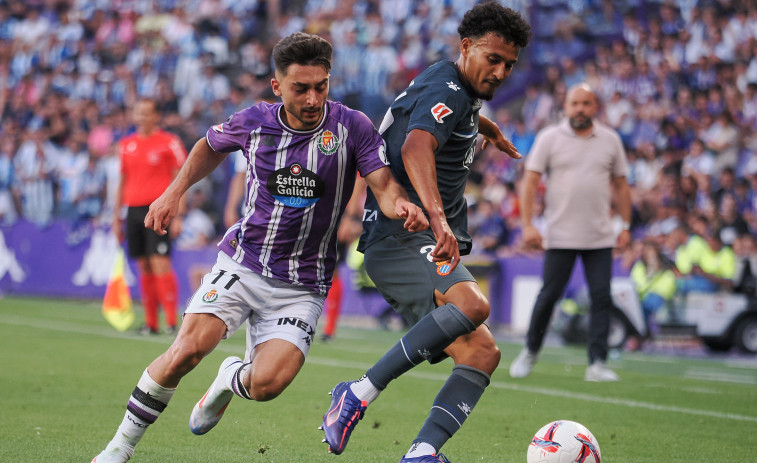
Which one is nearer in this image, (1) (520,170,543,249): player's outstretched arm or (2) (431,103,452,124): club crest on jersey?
(2) (431,103,452,124): club crest on jersey

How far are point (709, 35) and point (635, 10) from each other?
2.25 meters

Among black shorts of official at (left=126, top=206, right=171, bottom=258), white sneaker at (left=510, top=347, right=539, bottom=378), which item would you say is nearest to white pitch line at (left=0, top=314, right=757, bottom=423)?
white sneaker at (left=510, top=347, right=539, bottom=378)

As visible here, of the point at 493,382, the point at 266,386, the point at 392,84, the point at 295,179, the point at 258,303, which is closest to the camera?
the point at 266,386

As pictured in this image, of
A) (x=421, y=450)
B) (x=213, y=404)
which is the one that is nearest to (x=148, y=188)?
(x=213, y=404)

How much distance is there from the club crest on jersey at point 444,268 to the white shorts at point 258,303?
69cm

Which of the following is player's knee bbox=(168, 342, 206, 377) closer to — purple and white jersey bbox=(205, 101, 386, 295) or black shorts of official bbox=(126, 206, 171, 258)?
purple and white jersey bbox=(205, 101, 386, 295)

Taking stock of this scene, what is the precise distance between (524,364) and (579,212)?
4.40 feet

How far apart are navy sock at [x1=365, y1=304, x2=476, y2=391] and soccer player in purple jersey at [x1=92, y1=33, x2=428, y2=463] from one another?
50 centimetres

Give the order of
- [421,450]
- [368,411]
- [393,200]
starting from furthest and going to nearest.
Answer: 1. [368,411]
2. [393,200]
3. [421,450]

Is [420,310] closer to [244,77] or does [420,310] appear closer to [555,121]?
[555,121]

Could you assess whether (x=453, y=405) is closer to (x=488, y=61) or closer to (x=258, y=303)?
(x=258, y=303)

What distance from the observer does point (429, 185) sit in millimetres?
4383

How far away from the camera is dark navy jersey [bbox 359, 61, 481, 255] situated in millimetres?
4594

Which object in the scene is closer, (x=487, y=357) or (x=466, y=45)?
(x=487, y=357)
